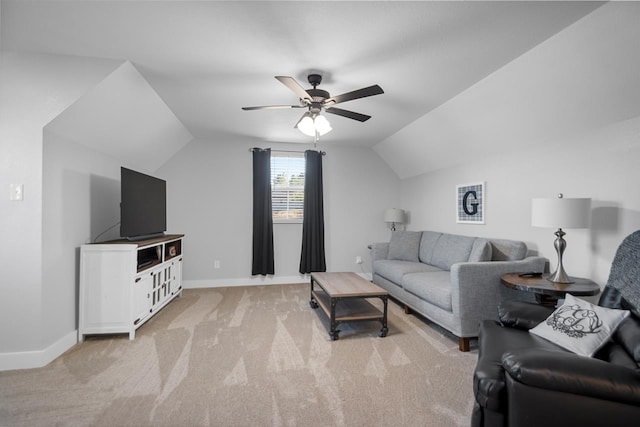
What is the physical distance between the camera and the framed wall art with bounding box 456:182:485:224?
11.9ft

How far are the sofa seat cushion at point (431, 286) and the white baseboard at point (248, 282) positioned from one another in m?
2.01

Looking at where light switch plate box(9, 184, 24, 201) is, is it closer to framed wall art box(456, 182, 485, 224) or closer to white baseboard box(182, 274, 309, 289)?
white baseboard box(182, 274, 309, 289)

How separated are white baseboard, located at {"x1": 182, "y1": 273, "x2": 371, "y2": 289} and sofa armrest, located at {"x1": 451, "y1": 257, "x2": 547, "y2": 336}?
110 inches

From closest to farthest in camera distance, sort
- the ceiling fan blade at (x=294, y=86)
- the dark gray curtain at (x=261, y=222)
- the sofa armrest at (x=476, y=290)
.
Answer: the ceiling fan blade at (x=294, y=86) → the sofa armrest at (x=476, y=290) → the dark gray curtain at (x=261, y=222)

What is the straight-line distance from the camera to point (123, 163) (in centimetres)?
357

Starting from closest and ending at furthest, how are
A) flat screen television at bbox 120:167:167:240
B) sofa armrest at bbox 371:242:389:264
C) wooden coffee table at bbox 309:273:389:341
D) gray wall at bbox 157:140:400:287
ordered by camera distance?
wooden coffee table at bbox 309:273:389:341 < flat screen television at bbox 120:167:167:240 < sofa armrest at bbox 371:242:389:264 < gray wall at bbox 157:140:400:287

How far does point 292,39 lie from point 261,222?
3089mm

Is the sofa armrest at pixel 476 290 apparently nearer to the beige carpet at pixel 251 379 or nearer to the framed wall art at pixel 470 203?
the beige carpet at pixel 251 379

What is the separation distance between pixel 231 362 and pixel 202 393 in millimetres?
411

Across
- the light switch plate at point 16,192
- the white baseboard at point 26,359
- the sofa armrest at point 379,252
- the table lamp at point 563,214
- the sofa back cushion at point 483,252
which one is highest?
the light switch plate at point 16,192

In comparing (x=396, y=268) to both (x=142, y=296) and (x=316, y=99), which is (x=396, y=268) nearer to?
(x=316, y=99)

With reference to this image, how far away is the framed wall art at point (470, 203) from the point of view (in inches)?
142

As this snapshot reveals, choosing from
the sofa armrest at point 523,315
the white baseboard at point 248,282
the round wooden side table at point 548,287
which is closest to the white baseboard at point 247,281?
the white baseboard at point 248,282


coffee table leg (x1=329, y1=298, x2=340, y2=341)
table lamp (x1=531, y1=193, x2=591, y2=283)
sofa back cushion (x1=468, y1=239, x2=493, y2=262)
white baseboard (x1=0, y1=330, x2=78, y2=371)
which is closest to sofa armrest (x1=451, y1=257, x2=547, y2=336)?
sofa back cushion (x1=468, y1=239, x2=493, y2=262)
